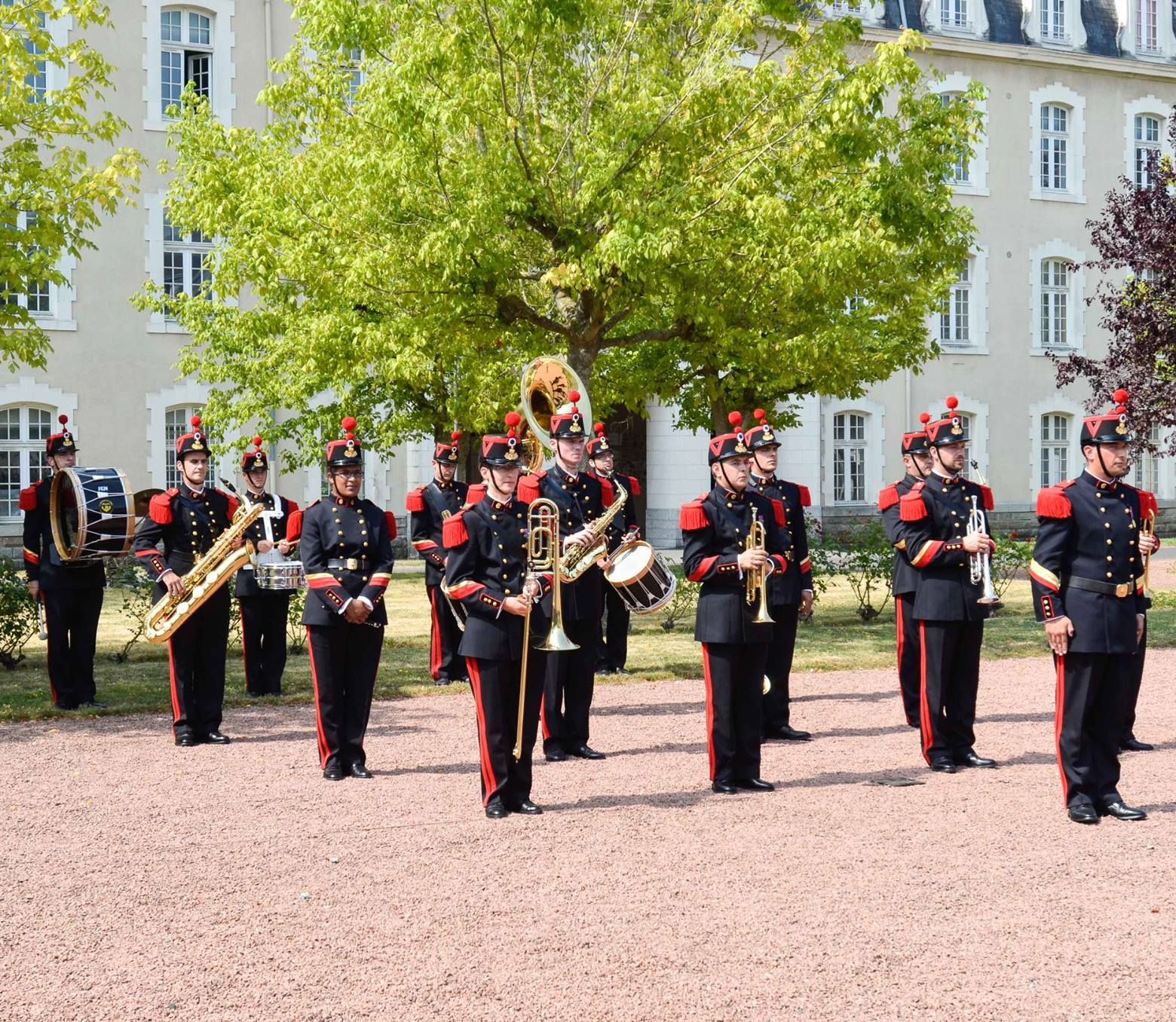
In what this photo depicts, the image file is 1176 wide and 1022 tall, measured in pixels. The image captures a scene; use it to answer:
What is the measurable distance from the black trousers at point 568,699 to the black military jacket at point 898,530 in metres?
2.16

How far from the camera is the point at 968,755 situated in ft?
28.9

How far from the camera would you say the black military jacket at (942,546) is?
28.6 ft

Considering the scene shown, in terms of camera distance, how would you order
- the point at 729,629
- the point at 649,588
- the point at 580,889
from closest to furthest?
the point at 580,889, the point at 729,629, the point at 649,588

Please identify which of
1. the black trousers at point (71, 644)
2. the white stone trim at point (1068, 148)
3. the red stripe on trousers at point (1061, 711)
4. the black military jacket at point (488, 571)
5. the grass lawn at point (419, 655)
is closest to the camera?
the red stripe on trousers at point (1061, 711)

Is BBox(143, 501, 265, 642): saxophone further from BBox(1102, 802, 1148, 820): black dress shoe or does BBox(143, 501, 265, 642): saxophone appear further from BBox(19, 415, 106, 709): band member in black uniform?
BBox(1102, 802, 1148, 820): black dress shoe

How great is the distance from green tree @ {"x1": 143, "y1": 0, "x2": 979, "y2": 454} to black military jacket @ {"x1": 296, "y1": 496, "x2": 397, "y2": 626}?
4.70 m

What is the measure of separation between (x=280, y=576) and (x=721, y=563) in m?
3.48

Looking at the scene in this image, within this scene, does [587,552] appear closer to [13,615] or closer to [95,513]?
[95,513]

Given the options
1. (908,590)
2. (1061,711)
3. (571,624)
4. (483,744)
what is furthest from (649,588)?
(1061,711)

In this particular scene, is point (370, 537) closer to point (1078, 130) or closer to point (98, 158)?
point (98, 158)

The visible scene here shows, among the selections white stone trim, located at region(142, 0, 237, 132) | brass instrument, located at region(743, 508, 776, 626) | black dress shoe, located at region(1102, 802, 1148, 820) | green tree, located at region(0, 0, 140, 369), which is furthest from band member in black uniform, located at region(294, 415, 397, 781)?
white stone trim, located at region(142, 0, 237, 132)

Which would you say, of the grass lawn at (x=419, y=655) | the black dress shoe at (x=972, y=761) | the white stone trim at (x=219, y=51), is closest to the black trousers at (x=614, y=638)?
the grass lawn at (x=419, y=655)

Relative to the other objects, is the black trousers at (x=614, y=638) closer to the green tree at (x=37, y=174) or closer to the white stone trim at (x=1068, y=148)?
the green tree at (x=37, y=174)

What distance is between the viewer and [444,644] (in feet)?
40.2
